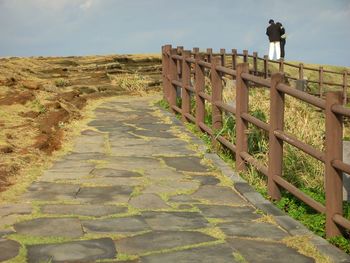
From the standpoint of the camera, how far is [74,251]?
4148mm

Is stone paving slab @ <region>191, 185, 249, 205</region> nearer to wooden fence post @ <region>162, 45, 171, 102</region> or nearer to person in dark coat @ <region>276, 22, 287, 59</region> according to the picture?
wooden fence post @ <region>162, 45, 171, 102</region>

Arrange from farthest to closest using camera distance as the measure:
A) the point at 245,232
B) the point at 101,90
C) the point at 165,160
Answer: the point at 101,90 < the point at 165,160 < the point at 245,232

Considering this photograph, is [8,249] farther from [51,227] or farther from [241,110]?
[241,110]

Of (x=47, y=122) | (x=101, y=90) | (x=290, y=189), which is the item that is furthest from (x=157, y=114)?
(x=290, y=189)

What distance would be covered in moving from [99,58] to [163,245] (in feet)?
53.8

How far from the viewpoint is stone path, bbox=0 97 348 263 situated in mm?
4168

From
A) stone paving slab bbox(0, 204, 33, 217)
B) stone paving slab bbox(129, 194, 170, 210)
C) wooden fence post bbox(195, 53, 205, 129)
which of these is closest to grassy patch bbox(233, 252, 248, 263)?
stone paving slab bbox(129, 194, 170, 210)

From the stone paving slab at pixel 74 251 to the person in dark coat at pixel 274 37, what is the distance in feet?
64.8

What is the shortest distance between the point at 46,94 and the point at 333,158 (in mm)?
9235

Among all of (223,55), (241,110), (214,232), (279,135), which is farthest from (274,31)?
(214,232)

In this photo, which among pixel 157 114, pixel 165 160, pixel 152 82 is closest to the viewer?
pixel 165 160

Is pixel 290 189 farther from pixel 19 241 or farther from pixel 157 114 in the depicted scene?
pixel 157 114

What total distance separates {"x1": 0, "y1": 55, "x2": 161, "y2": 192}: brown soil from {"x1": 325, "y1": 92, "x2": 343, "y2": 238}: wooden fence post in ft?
10.4

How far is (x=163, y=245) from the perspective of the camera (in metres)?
4.32
